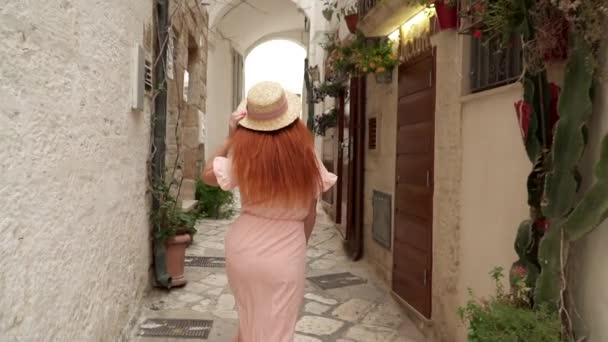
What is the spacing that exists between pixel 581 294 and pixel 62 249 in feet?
7.00

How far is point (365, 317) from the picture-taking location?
4402mm

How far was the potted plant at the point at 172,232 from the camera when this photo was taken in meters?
4.53

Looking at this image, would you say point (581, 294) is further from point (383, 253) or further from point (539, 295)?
point (383, 253)

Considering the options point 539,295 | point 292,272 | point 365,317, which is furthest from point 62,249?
point 365,317

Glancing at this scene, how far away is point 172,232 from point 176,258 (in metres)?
0.28

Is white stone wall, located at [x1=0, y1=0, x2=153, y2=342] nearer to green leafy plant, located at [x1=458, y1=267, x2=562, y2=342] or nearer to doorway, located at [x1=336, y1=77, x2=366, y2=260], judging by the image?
green leafy plant, located at [x1=458, y1=267, x2=562, y2=342]

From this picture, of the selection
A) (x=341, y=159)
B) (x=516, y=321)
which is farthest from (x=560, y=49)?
(x=341, y=159)

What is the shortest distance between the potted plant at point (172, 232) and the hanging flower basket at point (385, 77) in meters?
2.30

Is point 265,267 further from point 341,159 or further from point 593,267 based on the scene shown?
point 341,159

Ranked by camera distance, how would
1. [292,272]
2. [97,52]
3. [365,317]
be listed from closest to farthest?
[292,272]
[97,52]
[365,317]

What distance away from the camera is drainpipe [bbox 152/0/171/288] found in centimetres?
444

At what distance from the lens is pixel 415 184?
4336 mm

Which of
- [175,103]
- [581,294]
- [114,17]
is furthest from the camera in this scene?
[175,103]

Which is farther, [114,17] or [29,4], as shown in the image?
[114,17]
